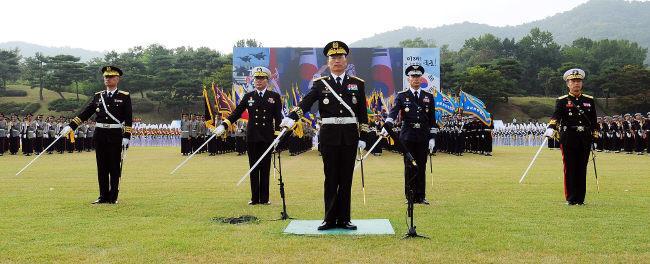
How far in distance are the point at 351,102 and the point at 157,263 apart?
127 inches

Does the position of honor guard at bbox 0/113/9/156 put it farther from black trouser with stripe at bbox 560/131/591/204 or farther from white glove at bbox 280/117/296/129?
black trouser with stripe at bbox 560/131/591/204

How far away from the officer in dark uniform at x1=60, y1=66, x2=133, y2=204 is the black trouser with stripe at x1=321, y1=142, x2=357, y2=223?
4.92 meters

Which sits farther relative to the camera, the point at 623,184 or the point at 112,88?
the point at 623,184

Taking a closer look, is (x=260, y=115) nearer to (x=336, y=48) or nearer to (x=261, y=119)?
(x=261, y=119)

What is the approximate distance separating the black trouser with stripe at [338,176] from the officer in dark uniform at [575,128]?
4.50m

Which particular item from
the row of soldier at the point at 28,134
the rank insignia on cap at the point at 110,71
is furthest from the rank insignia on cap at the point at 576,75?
the row of soldier at the point at 28,134

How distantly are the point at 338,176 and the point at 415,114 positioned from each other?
11.6 ft

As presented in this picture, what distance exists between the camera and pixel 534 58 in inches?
4198

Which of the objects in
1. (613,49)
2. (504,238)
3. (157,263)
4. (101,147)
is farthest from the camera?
(613,49)

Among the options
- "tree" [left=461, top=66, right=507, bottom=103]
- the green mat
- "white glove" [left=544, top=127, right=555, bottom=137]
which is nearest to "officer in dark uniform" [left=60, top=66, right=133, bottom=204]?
the green mat

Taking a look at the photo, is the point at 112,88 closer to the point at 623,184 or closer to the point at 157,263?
the point at 157,263

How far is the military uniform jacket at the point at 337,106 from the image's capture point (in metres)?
8.21

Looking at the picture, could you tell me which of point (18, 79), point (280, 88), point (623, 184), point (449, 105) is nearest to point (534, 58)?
point (280, 88)

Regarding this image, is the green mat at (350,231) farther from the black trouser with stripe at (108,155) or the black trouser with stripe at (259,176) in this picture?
the black trouser with stripe at (108,155)
